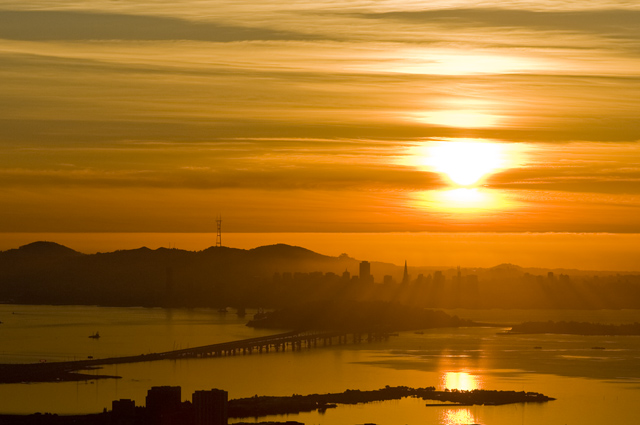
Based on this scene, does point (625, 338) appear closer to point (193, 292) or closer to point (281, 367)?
point (281, 367)

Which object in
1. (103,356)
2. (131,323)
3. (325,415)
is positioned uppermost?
(131,323)

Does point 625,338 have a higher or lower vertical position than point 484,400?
higher

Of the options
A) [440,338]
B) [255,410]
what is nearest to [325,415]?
[255,410]

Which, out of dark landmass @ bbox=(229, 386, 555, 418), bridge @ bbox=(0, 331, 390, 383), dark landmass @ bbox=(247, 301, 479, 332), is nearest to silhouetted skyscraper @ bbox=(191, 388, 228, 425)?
dark landmass @ bbox=(229, 386, 555, 418)

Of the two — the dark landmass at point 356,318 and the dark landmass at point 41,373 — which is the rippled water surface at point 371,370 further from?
the dark landmass at point 356,318

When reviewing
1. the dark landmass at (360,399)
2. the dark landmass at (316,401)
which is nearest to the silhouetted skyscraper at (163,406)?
the dark landmass at (316,401)
